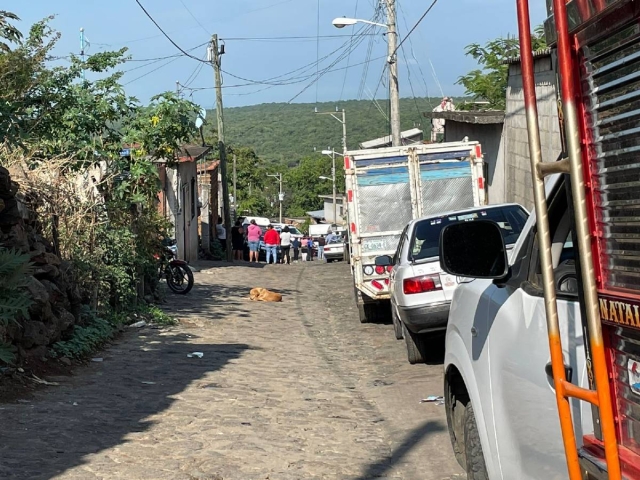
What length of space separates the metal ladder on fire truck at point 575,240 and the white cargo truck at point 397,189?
457 inches

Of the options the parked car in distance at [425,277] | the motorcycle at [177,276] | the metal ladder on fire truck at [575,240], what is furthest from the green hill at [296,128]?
the metal ladder on fire truck at [575,240]

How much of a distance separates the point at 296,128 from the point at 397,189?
145m

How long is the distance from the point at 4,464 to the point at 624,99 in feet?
16.5

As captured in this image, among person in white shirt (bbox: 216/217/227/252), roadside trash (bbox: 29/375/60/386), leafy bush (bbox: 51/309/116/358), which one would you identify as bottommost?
roadside trash (bbox: 29/375/60/386)

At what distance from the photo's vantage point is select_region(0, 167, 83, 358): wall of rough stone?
903cm

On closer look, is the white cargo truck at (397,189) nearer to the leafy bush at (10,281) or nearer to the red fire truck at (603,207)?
the leafy bush at (10,281)

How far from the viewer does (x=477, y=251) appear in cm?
351

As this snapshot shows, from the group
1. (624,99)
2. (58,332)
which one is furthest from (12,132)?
(624,99)

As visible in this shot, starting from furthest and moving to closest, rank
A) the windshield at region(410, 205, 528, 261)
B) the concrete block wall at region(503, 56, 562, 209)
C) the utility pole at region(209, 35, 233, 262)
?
the utility pole at region(209, 35, 233, 262)
the concrete block wall at region(503, 56, 562, 209)
the windshield at region(410, 205, 528, 261)

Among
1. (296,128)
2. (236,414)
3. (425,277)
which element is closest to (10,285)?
(236,414)

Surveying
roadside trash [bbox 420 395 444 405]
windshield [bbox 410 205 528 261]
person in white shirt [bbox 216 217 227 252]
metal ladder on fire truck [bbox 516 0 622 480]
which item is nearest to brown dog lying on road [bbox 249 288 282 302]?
windshield [bbox 410 205 528 261]

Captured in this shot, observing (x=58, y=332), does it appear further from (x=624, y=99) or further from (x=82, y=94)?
(x=624, y=99)

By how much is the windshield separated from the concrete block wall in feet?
9.72

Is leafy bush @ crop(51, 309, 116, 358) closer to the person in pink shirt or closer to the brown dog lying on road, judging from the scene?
the brown dog lying on road
